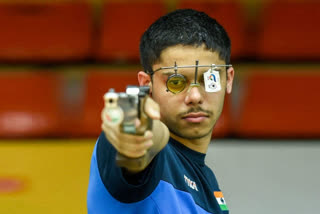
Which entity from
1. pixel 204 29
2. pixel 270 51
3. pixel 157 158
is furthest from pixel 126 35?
pixel 157 158

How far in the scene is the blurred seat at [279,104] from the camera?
2996 mm

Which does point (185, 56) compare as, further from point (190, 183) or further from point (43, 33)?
point (43, 33)

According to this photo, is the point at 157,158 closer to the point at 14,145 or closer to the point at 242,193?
the point at 242,193

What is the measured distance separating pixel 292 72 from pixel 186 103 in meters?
2.12

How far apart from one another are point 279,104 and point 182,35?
76.1 inches

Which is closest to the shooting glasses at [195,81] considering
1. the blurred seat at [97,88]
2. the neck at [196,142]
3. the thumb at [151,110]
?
the neck at [196,142]

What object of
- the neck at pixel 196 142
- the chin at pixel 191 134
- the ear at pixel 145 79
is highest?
the ear at pixel 145 79

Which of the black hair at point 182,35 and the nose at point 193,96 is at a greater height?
the black hair at point 182,35

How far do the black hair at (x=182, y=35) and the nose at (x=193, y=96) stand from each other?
10 cm

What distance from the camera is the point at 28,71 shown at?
10.5 feet

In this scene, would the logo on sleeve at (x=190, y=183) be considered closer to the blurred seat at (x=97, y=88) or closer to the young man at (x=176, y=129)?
the young man at (x=176, y=129)

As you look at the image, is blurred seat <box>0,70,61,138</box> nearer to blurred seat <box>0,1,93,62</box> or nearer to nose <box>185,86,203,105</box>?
blurred seat <box>0,1,93,62</box>

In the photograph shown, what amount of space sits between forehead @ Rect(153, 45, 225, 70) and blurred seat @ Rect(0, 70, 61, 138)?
75.5 inches

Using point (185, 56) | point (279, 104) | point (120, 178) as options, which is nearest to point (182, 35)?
point (185, 56)
